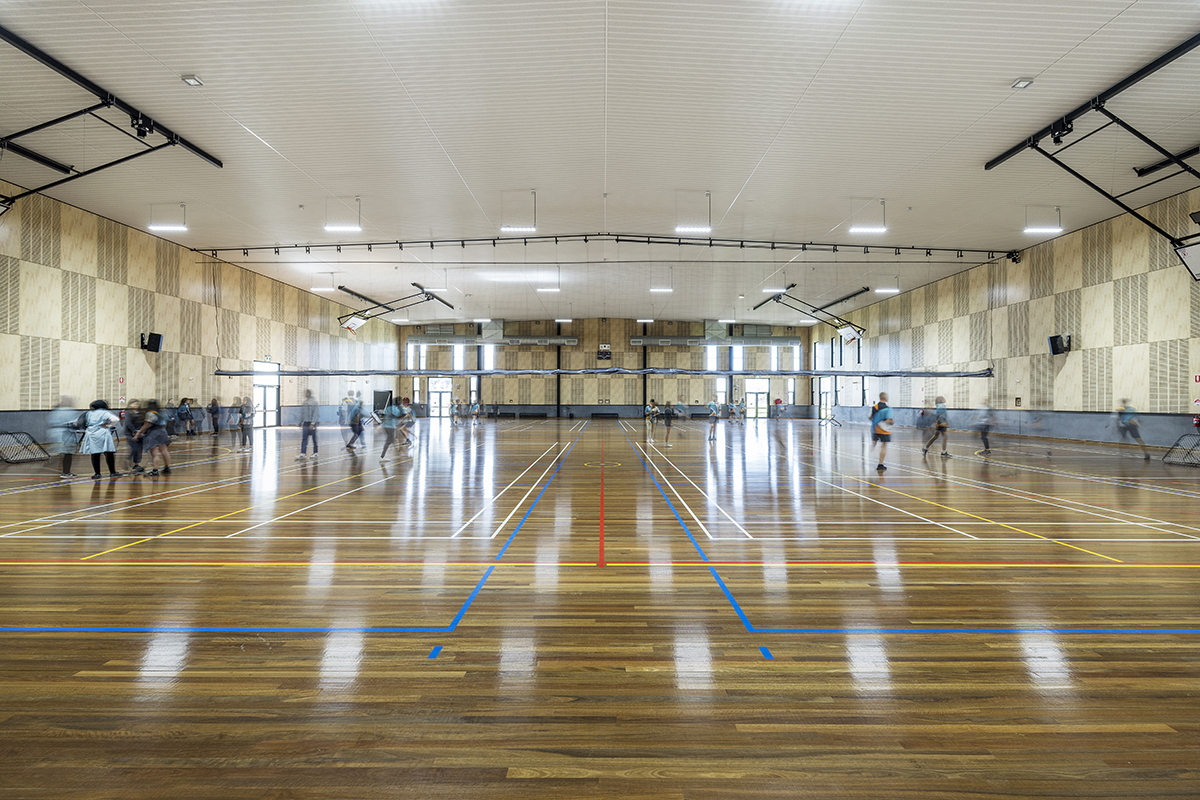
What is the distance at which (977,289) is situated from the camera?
2262cm

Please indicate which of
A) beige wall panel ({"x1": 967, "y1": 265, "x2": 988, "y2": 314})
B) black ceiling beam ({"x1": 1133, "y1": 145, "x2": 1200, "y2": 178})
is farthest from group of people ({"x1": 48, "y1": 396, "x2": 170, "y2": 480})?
beige wall panel ({"x1": 967, "y1": 265, "x2": 988, "y2": 314})

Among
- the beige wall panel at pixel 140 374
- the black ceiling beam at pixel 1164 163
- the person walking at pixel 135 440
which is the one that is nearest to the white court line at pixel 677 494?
the person walking at pixel 135 440

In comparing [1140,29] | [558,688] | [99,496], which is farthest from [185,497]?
[1140,29]

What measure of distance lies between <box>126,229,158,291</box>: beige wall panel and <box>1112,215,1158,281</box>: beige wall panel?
93.4 ft

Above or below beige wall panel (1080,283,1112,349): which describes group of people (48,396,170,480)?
below

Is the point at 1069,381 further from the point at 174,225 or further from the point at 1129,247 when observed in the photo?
the point at 174,225

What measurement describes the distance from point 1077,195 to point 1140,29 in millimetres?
7914

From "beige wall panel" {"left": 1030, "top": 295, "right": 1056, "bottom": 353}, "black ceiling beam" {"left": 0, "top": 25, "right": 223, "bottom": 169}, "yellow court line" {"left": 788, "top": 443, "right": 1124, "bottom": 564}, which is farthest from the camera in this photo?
"beige wall panel" {"left": 1030, "top": 295, "right": 1056, "bottom": 353}

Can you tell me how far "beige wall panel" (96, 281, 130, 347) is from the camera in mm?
16625

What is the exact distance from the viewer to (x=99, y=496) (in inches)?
350

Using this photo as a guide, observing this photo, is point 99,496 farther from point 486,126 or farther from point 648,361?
point 648,361

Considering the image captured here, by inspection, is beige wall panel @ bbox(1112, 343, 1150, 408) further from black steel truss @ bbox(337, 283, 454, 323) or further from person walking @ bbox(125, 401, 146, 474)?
black steel truss @ bbox(337, 283, 454, 323)

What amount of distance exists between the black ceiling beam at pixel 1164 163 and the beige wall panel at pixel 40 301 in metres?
25.1

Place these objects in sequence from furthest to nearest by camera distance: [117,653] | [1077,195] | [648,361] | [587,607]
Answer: [648,361], [1077,195], [587,607], [117,653]
